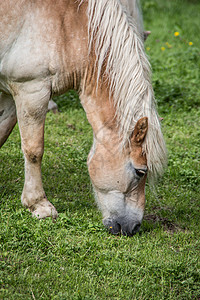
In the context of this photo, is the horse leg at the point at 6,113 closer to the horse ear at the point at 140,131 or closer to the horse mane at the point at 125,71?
the horse mane at the point at 125,71

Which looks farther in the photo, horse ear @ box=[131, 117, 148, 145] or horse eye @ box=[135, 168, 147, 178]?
horse eye @ box=[135, 168, 147, 178]

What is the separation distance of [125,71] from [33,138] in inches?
40.0

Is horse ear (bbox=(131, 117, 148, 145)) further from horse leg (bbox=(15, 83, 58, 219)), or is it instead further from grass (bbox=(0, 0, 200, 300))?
horse leg (bbox=(15, 83, 58, 219))

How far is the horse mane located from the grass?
1.67ft

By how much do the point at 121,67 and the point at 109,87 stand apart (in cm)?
21

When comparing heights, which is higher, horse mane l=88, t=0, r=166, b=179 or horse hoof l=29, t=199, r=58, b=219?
horse mane l=88, t=0, r=166, b=179

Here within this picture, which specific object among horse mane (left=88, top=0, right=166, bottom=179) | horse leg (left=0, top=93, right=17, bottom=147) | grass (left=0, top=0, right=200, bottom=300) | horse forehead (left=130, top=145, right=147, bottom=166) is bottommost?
grass (left=0, top=0, right=200, bottom=300)

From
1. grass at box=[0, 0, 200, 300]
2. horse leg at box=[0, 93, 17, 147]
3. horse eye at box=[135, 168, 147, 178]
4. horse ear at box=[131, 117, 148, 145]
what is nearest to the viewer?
grass at box=[0, 0, 200, 300]

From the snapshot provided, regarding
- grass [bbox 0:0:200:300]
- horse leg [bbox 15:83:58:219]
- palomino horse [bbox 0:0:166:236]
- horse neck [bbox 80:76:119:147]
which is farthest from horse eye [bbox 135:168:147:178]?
horse leg [bbox 15:83:58:219]

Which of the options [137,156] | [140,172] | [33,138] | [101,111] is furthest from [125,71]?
[33,138]

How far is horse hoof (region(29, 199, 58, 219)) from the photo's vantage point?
3970 mm

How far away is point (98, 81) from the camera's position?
12.5 feet

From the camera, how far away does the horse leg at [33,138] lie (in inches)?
148

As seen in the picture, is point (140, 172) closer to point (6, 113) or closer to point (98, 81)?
point (98, 81)
